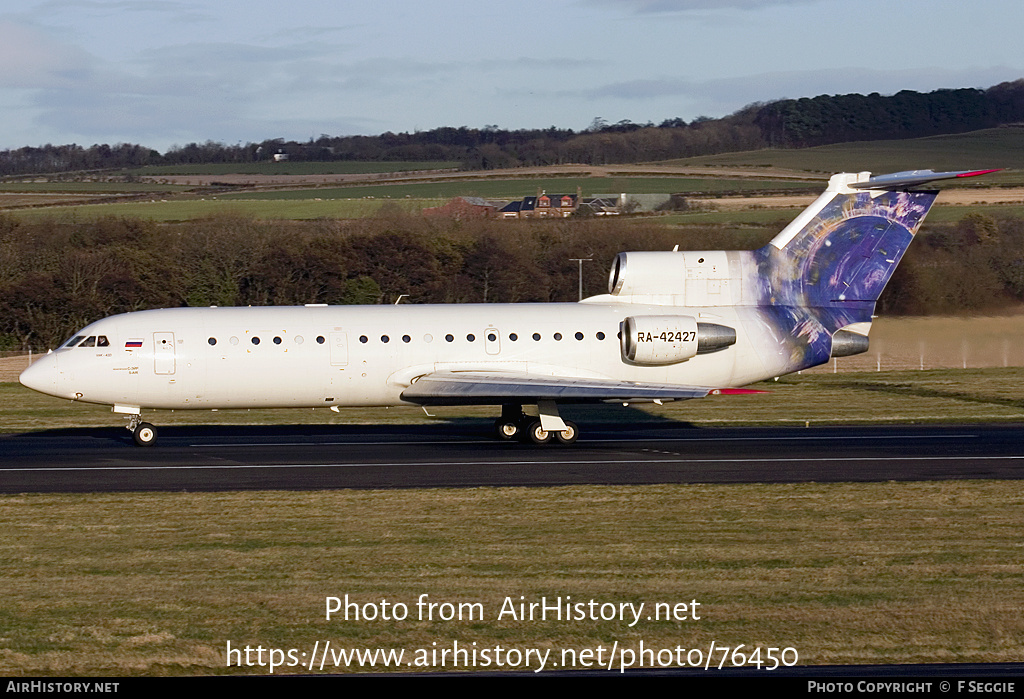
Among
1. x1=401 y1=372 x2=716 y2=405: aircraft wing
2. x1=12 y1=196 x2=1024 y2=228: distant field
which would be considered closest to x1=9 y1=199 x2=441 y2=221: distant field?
x1=12 y1=196 x2=1024 y2=228: distant field

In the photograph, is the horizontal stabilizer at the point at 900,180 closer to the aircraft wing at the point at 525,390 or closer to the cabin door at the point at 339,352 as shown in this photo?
the aircraft wing at the point at 525,390

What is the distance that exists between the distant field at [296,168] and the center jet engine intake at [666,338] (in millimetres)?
77331

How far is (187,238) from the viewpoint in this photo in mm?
64812

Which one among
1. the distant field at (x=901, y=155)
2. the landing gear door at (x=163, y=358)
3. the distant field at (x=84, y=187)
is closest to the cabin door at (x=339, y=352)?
the landing gear door at (x=163, y=358)

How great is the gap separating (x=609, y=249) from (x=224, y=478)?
43.3 meters

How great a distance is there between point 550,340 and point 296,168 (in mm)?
79944

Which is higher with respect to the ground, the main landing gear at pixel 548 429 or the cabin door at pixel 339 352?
the cabin door at pixel 339 352

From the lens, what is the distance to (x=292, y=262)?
62.6 metres

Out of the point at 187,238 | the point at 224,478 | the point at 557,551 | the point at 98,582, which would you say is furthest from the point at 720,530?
the point at 187,238

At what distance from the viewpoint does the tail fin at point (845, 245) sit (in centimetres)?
2727

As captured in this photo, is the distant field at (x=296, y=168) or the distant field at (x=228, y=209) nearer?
the distant field at (x=228, y=209)

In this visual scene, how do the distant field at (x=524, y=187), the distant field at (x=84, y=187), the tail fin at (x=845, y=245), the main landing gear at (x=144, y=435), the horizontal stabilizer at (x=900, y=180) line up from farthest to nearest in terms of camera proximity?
the distant field at (x=84, y=187) < the distant field at (x=524, y=187) < the tail fin at (x=845, y=245) < the horizontal stabilizer at (x=900, y=180) < the main landing gear at (x=144, y=435)

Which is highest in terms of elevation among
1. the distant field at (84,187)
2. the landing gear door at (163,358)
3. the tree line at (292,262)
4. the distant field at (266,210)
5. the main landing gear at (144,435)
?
the distant field at (84,187)

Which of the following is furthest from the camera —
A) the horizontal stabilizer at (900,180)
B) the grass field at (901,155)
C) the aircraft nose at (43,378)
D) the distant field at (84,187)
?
the distant field at (84,187)
